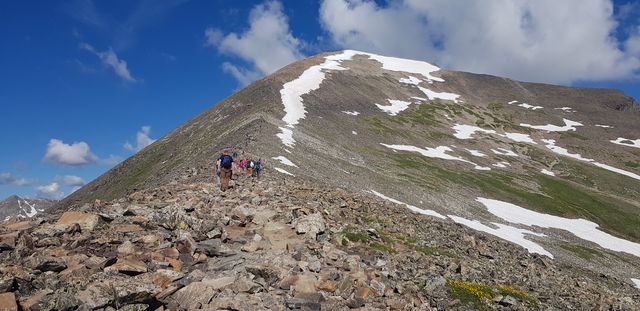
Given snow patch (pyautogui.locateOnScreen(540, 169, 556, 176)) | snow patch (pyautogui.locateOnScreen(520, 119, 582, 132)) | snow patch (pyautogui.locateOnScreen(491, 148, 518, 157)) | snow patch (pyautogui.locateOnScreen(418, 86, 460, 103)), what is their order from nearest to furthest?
snow patch (pyautogui.locateOnScreen(540, 169, 556, 176))
snow patch (pyautogui.locateOnScreen(491, 148, 518, 157))
snow patch (pyautogui.locateOnScreen(520, 119, 582, 132))
snow patch (pyautogui.locateOnScreen(418, 86, 460, 103))

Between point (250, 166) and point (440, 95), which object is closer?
point (250, 166)

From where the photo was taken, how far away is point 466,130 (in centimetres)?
13762

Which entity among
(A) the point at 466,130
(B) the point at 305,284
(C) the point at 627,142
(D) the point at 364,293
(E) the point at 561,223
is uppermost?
(A) the point at 466,130

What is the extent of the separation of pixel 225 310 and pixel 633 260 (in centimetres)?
6748

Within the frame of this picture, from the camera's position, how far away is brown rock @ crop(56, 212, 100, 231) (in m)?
17.4

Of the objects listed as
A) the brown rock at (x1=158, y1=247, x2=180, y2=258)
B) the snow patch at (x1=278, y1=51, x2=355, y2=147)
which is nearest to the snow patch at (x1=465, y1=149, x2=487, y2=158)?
the snow patch at (x1=278, y1=51, x2=355, y2=147)

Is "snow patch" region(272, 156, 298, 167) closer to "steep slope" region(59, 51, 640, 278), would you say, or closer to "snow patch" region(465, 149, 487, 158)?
"steep slope" region(59, 51, 640, 278)

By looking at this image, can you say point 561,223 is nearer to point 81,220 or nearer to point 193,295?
point 193,295

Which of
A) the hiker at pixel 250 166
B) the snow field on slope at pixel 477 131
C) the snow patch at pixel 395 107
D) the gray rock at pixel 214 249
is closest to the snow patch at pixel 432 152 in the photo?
the snow patch at pixel 395 107

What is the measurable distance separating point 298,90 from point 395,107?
130 feet

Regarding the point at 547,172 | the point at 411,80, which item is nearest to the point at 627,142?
the point at 547,172

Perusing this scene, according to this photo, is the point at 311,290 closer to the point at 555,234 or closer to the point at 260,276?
the point at 260,276

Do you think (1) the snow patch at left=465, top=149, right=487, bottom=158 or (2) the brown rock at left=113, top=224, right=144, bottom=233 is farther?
(1) the snow patch at left=465, top=149, right=487, bottom=158

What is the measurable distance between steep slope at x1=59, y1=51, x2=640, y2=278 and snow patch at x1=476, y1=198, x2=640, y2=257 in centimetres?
33
